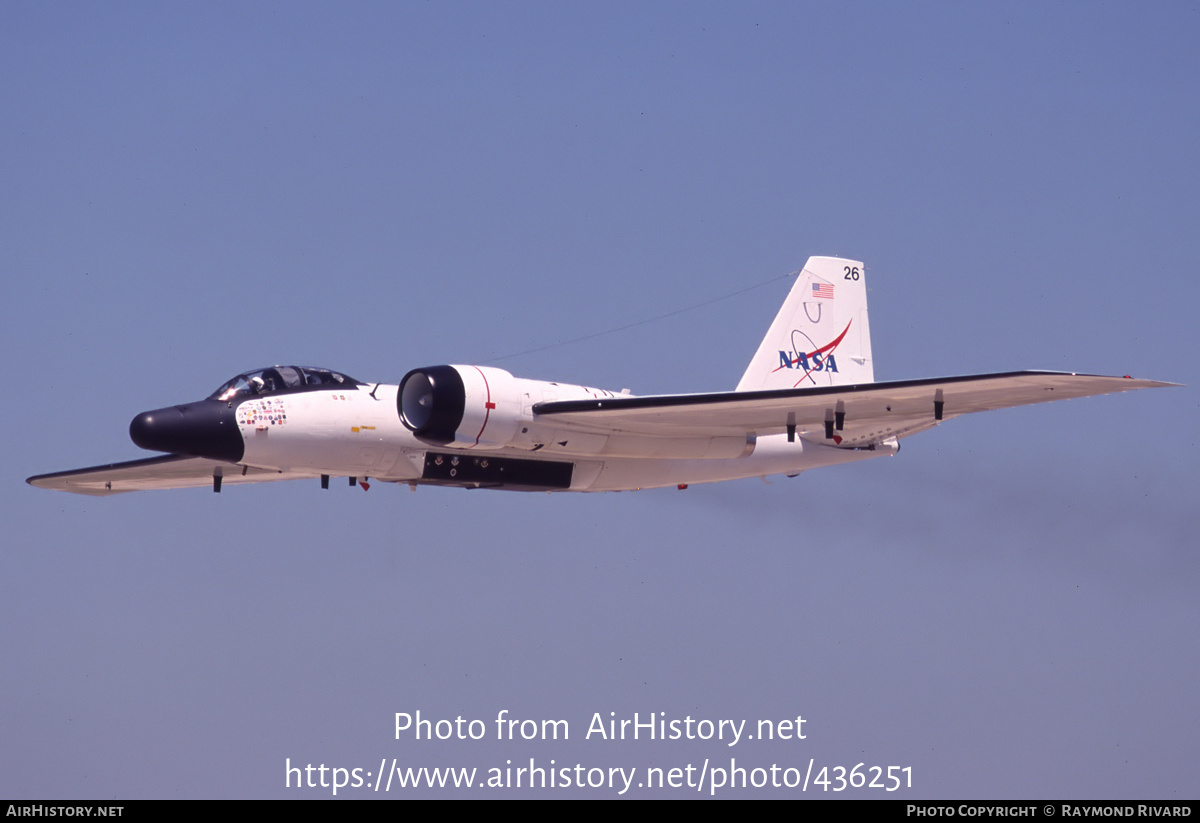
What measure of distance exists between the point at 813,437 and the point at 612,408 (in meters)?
6.91

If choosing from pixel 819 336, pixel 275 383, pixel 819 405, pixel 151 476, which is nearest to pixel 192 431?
pixel 275 383

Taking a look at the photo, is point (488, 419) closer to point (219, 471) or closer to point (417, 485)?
point (417, 485)

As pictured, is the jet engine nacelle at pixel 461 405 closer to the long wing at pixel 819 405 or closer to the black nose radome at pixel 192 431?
the long wing at pixel 819 405

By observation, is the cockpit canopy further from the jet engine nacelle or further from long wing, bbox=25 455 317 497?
long wing, bbox=25 455 317 497

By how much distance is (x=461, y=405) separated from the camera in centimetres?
2686

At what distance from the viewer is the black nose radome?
2664 cm

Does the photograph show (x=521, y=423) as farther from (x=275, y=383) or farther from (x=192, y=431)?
(x=192, y=431)

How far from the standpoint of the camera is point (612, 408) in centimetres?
2784

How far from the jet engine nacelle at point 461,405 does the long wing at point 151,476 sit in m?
4.74

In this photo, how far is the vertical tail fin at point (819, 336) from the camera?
3425 centimetres

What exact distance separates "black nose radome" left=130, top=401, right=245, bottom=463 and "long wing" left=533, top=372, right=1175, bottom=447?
219 inches

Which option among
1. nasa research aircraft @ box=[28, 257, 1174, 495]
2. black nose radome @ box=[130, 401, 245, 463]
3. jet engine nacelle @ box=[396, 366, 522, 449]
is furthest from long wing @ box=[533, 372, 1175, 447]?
black nose radome @ box=[130, 401, 245, 463]

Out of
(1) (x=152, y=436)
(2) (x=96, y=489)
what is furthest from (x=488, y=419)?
(2) (x=96, y=489)

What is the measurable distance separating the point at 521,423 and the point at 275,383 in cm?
461
